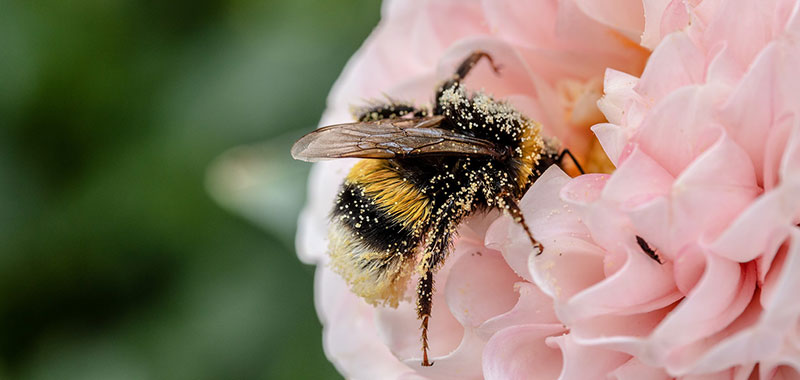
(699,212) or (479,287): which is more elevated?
(699,212)

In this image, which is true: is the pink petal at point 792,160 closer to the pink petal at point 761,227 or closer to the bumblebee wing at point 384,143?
the pink petal at point 761,227

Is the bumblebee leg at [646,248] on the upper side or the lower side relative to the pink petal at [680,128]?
lower

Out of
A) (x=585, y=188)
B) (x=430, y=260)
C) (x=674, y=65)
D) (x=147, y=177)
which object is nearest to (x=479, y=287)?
(x=430, y=260)

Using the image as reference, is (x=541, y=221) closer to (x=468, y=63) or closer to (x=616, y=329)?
(x=616, y=329)

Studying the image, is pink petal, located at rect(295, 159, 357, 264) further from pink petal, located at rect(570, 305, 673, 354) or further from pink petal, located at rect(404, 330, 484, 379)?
pink petal, located at rect(570, 305, 673, 354)

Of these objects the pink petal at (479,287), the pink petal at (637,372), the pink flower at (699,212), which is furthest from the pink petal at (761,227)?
the pink petal at (479,287)

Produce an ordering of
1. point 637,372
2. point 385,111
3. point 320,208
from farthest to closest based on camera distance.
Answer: point 320,208, point 385,111, point 637,372

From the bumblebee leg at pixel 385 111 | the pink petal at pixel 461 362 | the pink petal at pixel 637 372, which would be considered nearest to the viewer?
the pink petal at pixel 637 372

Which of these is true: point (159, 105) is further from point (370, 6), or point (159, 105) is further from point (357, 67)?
point (357, 67)
